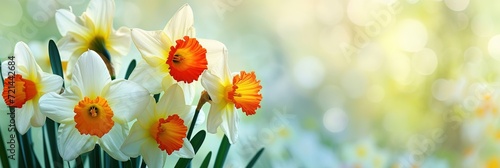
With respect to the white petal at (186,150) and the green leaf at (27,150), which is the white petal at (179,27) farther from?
the green leaf at (27,150)

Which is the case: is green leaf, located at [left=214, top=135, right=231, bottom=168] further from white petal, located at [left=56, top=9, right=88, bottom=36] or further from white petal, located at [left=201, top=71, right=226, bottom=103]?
white petal, located at [left=56, top=9, right=88, bottom=36]

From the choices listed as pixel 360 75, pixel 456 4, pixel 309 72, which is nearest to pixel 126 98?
pixel 309 72

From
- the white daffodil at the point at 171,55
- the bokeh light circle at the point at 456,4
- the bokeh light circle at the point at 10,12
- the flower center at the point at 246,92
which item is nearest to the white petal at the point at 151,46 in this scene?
the white daffodil at the point at 171,55

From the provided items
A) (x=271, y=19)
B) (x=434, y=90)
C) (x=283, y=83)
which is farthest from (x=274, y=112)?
(x=434, y=90)

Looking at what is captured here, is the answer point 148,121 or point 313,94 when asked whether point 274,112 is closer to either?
point 313,94

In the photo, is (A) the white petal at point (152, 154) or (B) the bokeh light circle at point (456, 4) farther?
(B) the bokeh light circle at point (456, 4)

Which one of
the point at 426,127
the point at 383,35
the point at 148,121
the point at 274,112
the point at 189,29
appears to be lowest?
the point at 148,121

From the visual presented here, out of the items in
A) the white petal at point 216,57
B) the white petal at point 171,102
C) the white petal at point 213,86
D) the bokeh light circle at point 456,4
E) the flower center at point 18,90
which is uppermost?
the bokeh light circle at point 456,4
